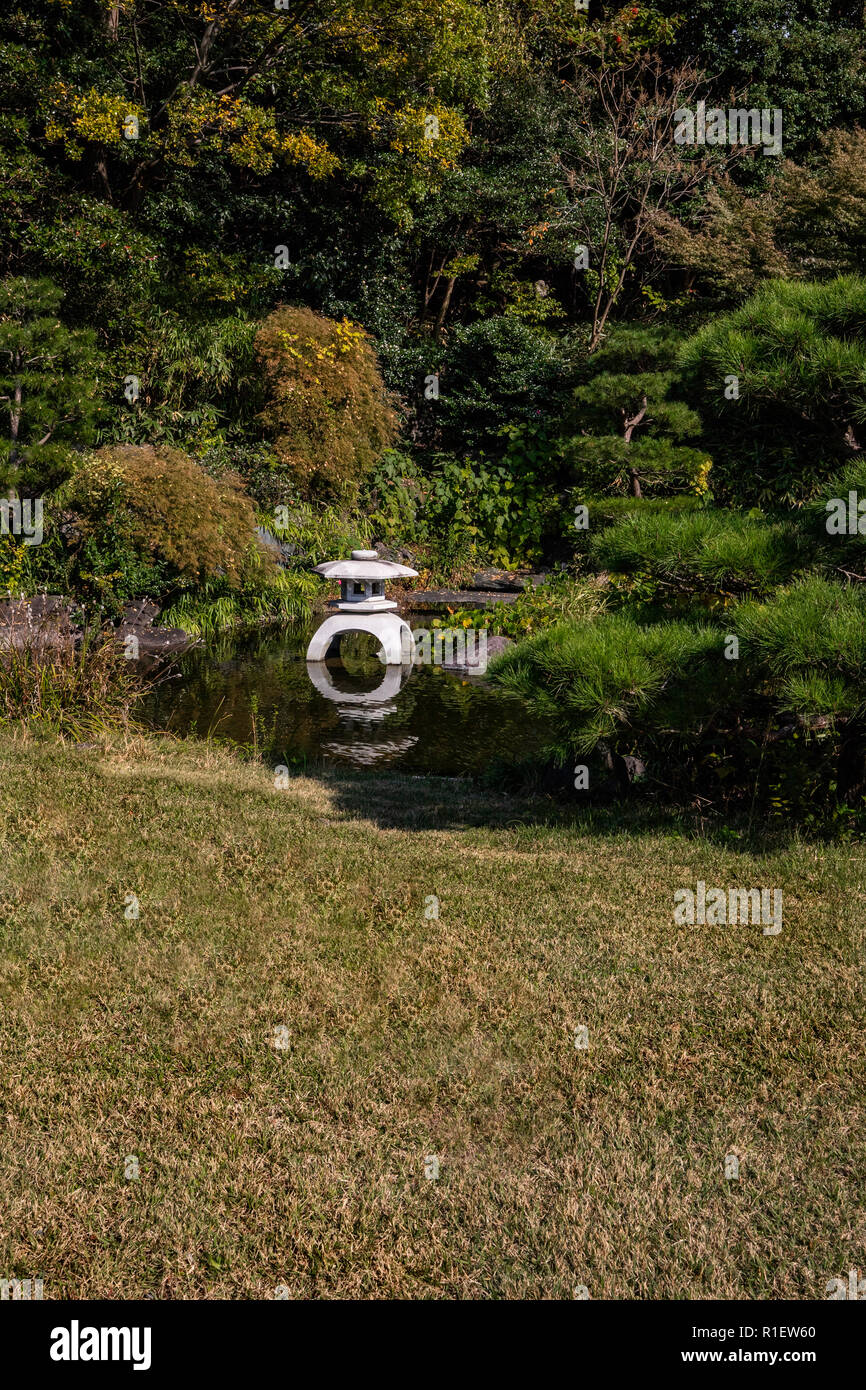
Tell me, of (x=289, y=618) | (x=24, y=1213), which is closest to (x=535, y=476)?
(x=289, y=618)

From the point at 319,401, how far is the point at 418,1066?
11550 millimetres

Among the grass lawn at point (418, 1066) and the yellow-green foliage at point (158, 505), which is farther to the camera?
the yellow-green foliage at point (158, 505)

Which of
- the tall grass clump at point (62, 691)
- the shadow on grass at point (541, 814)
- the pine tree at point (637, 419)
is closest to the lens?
the shadow on grass at point (541, 814)

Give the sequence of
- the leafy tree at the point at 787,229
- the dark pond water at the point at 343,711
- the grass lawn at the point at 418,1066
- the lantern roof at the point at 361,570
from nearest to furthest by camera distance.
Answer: the grass lawn at the point at 418,1066 < the dark pond water at the point at 343,711 < the lantern roof at the point at 361,570 < the leafy tree at the point at 787,229

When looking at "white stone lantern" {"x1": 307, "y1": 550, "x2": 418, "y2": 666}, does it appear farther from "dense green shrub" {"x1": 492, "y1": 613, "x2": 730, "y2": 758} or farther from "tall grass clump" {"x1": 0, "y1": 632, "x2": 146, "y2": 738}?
"dense green shrub" {"x1": 492, "y1": 613, "x2": 730, "y2": 758}

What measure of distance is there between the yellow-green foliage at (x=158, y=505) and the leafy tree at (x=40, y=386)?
37 cm

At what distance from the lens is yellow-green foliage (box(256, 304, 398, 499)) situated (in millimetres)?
14008

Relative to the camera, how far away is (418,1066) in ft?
11.7

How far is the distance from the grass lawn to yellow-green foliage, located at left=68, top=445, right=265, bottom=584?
623 cm

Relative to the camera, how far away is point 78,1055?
360 cm

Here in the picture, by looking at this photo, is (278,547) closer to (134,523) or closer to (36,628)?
(134,523)

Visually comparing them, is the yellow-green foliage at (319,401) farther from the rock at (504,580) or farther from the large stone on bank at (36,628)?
the large stone on bank at (36,628)

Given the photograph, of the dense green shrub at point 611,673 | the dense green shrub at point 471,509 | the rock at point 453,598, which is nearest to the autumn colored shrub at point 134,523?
the rock at point 453,598

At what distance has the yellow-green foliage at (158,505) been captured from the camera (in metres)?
11.4
